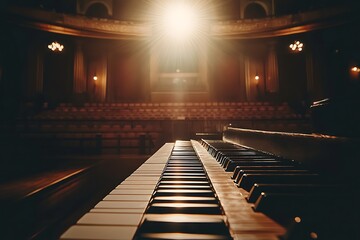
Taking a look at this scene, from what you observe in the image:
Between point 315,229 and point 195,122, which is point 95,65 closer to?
point 195,122

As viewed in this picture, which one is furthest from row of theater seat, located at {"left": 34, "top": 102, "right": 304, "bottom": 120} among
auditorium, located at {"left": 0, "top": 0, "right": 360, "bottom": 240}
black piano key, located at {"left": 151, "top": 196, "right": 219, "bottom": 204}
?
black piano key, located at {"left": 151, "top": 196, "right": 219, "bottom": 204}

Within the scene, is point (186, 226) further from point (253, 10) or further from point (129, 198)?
point (253, 10)

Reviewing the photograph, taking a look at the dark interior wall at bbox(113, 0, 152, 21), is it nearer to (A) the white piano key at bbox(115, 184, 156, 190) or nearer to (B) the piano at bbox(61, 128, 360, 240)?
(A) the white piano key at bbox(115, 184, 156, 190)

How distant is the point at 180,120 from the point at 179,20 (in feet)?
20.4

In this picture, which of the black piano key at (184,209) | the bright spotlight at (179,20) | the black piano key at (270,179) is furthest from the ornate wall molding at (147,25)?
the black piano key at (184,209)

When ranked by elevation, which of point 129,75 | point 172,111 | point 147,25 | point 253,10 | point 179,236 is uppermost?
point 253,10

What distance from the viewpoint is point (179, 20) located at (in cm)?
1033

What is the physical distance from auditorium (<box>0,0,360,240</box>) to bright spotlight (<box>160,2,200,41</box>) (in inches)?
2.5

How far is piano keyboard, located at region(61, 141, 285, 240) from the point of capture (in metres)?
0.49

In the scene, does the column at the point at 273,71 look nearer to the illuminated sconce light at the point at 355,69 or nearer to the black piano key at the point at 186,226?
the illuminated sconce light at the point at 355,69

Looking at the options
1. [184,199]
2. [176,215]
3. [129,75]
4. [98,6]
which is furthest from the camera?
[129,75]

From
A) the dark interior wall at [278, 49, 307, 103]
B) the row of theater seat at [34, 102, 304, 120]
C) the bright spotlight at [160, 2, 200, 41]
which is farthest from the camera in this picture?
the dark interior wall at [278, 49, 307, 103]

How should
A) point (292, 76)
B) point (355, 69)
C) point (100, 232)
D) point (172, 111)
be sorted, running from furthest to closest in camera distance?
point (292, 76) → point (355, 69) → point (172, 111) → point (100, 232)

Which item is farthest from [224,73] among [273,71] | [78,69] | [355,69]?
[78,69]
